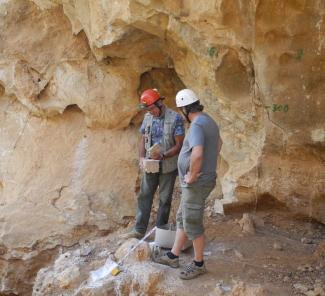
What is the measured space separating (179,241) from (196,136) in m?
1.02

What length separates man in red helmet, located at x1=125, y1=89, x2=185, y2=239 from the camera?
5305 millimetres

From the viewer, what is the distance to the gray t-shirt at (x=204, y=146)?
4.43m

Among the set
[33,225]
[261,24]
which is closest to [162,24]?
[261,24]

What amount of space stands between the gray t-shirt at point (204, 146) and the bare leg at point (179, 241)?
1.53ft

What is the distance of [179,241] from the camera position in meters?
4.79

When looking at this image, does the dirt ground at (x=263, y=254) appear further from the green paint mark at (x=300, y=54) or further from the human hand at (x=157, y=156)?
the green paint mark at (x=300, y=54)

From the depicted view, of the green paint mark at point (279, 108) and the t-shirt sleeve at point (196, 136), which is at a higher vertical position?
the green paint mark at point (279, 108)

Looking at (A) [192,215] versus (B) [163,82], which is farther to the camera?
(B) [163,82]

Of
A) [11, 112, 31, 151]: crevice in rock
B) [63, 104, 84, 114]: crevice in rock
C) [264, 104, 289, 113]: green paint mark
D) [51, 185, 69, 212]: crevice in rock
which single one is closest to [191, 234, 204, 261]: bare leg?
[264, 104, 289, 113]: green paint mark

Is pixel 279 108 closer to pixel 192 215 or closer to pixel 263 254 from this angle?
pixel 263 254

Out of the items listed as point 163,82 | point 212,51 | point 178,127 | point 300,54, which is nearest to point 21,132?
point 163,82

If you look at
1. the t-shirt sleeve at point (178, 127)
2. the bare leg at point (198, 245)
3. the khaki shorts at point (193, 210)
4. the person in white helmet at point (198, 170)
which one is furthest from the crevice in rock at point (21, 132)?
the bare leg at point (198, 245)

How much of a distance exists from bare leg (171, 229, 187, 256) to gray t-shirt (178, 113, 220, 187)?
18.4 inches

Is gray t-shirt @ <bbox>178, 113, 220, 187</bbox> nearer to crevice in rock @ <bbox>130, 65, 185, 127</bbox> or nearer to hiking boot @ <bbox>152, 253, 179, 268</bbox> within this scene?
hiking boot @ <bbox>152, 253, 179, 268</bbox>
